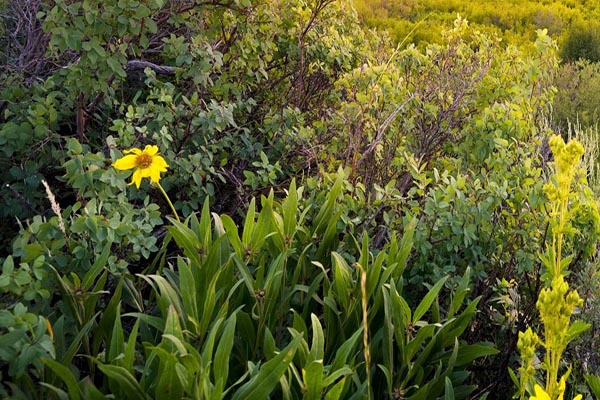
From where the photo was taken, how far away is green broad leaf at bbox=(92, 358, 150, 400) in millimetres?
1497

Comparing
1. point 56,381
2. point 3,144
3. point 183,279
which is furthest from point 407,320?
point 3,144

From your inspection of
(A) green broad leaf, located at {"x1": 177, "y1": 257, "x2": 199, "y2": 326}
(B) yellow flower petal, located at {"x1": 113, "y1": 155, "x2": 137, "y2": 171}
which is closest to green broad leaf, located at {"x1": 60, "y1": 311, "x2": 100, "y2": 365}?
(A) green broad leaf, located at {"x1": 177, "y1": 257, "x2": 199, "y2": 326}

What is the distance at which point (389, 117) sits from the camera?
2.69 m

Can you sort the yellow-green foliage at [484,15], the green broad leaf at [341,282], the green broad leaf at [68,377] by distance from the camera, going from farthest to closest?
the yellow-green foliage at [484,15] < the green broad leaf at [341,282] < the green broad leaf at [68,377]

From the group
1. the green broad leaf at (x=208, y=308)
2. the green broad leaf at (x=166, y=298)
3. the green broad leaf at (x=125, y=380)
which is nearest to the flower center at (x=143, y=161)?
the green broad leaf at (x=166, y=298)

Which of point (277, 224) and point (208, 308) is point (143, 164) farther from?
point (208, 308)

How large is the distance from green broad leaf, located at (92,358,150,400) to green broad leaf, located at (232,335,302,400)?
0.22 meters

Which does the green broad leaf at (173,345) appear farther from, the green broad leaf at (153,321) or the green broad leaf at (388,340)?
the green broad leaf at (388,340)

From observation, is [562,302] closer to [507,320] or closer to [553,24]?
[507,320]

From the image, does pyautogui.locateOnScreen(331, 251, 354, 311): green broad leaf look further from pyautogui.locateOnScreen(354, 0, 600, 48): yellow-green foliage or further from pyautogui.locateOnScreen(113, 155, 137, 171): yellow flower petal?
pyautogui.locateOnScreen(354, 0, 600, 48): yellow-green foliage

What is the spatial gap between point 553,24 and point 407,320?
9.86 meters

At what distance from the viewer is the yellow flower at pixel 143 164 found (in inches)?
81.5

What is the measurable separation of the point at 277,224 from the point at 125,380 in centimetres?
74

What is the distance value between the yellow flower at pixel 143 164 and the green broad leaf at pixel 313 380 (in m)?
0.80
